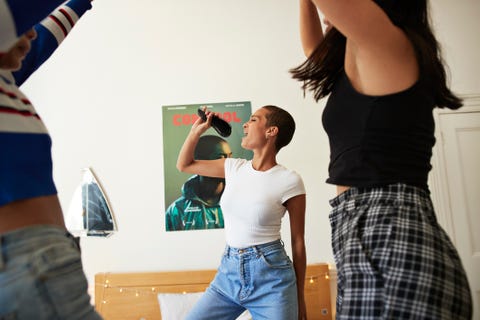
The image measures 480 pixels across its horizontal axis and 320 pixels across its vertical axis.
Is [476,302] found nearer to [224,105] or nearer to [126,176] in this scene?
[224,105]

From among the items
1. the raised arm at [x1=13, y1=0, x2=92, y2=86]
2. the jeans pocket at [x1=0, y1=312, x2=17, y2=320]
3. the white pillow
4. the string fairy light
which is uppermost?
the raised arm at [x1=13, y1=0, x2=92, y2=86]

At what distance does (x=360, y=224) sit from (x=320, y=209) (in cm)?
198

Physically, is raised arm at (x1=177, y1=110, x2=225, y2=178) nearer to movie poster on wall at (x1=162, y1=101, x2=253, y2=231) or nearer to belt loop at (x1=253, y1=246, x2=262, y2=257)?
belt loop at (x1=253, y1=246, x2=262, y2=257)

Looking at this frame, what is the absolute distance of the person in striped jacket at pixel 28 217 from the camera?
54 centimetres

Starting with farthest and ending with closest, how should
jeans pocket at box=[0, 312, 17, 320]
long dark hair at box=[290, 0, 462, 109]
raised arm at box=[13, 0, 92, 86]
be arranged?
1. raised arm at box=[13, 0, 92, 86]
2. long dark hair at box=[290, 0, 462, 109]
3. jeans pocket at box=[0, 312, 17, 320]

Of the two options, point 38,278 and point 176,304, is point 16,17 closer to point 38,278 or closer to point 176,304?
point 38,278

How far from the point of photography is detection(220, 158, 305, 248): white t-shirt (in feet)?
5.24

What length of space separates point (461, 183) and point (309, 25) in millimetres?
2143

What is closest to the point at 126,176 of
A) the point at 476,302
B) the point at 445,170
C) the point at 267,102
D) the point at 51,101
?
the point at 51,101

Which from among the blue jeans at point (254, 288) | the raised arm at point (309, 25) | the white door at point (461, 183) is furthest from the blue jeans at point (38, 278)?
the white door at point (461, 183)

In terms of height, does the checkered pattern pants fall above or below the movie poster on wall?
below

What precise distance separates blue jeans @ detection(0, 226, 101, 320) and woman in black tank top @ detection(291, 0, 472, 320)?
458 mm

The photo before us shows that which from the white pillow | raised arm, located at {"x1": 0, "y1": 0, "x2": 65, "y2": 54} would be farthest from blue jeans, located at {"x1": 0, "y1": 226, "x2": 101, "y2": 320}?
the white pillow

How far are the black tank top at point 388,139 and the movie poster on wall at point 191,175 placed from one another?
194 cm
